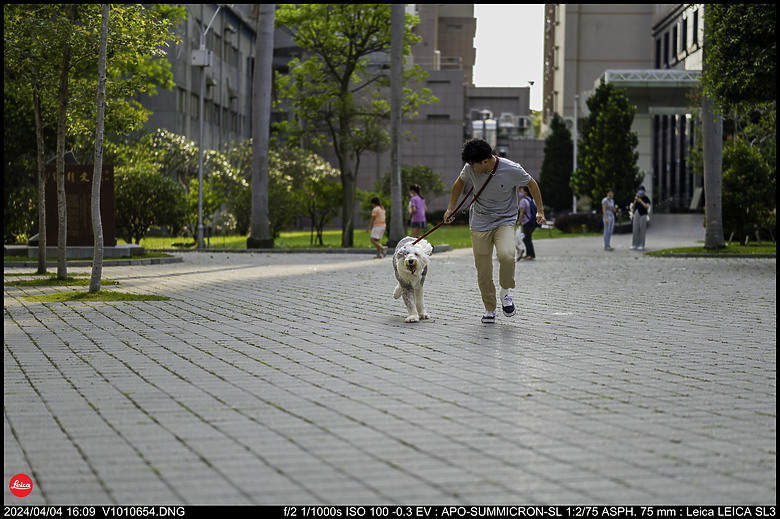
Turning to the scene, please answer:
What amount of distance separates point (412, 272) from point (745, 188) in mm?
21728

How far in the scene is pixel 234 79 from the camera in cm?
6738

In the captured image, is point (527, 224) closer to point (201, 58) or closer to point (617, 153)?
point (201, 58)

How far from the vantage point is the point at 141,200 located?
31516 mm

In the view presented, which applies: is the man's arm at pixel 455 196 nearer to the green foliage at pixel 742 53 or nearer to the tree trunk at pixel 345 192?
the green foliage at pixel 742 53

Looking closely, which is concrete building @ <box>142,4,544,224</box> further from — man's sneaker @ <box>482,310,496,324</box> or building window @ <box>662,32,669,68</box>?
man's sneaker @ <box>482,310,496,324</box>

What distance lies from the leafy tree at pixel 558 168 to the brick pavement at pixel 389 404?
198 feet

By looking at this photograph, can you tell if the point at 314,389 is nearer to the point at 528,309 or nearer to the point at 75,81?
the point at 528,309

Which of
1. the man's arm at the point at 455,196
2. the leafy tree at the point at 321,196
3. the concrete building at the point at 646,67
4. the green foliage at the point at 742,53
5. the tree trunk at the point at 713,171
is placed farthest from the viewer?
the concrete building at the point at 646,67

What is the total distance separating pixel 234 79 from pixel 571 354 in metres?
61.5

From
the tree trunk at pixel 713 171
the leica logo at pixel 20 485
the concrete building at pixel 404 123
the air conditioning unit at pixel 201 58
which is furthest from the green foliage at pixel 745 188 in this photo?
the leica logo at pixel 20 485

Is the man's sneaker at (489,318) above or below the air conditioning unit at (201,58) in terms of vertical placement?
below

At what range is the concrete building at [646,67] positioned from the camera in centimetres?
5841

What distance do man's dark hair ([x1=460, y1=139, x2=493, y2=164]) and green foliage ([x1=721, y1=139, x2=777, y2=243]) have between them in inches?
838

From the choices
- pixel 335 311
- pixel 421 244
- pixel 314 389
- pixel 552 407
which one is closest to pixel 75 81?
pixel 335 311
